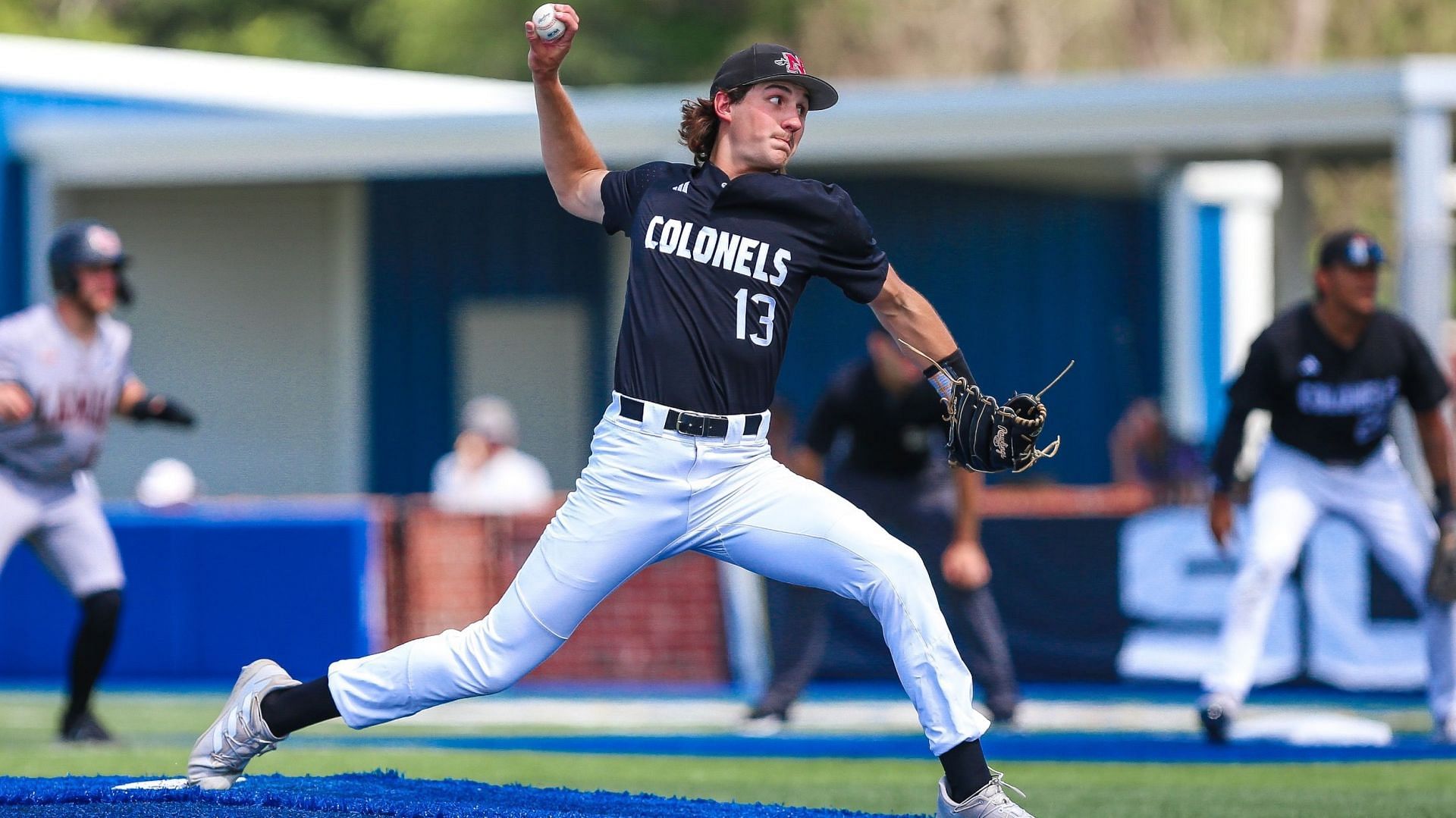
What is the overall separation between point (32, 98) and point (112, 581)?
8.24 metres

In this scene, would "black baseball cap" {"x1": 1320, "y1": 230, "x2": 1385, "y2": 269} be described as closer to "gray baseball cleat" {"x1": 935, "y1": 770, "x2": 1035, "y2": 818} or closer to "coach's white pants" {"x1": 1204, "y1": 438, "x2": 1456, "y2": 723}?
"coach's white pants" {"x1": 1204, "y1": 438, "x2": 1456, "y2": 723}

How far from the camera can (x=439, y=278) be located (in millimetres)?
17609

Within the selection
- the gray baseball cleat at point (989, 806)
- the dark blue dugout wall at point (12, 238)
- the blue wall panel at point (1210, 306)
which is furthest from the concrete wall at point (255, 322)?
the gray baseball cleat at point (989, 806)

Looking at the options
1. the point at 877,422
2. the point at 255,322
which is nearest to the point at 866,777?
the point at 877,422

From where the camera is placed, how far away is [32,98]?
51.0 feet

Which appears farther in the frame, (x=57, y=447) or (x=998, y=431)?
(x=57, y=447)

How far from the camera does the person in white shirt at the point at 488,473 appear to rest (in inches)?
520

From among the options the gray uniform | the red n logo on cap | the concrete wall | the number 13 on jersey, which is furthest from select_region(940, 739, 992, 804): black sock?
the concrete wall

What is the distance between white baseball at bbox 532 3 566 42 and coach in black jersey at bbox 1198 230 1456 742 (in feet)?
14.0

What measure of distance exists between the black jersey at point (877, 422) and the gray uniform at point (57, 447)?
3295 millimetres

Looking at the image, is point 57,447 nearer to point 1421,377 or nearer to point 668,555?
point 668,555

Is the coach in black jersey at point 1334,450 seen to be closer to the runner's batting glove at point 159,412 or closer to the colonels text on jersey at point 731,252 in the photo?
the colonels text on jersey at point 731,252

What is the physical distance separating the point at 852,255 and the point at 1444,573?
4.29 metres

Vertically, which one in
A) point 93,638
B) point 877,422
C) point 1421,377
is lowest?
point 93,638
